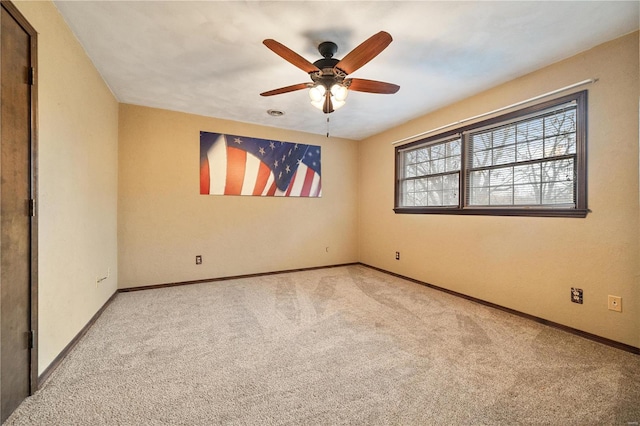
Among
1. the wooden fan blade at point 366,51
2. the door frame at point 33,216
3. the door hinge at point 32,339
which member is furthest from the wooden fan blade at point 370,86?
the door hinge at point 32,339

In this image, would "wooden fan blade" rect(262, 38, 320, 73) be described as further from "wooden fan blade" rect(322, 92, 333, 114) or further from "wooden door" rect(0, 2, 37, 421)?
A: "wooden door" rect(0, 2, 37, 421)

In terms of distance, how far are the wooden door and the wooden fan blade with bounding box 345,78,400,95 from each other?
203 centimetres

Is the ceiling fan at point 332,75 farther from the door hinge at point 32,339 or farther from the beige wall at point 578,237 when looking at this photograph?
the door hinge at point 32,339

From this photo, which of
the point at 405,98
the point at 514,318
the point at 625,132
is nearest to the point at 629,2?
the point at 625,132

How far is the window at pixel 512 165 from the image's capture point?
7.79 feet

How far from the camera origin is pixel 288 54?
6.09 ft

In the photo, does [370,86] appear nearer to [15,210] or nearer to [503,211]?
[503,211]

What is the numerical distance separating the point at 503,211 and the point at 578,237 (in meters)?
0.65

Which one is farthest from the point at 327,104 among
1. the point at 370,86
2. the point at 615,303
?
the point at 615,303

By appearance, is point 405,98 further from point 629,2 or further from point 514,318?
point 514,318

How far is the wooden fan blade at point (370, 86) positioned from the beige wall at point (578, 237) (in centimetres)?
151

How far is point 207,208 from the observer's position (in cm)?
393

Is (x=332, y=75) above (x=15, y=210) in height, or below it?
above

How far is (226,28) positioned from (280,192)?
2.65 metres
